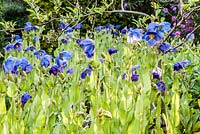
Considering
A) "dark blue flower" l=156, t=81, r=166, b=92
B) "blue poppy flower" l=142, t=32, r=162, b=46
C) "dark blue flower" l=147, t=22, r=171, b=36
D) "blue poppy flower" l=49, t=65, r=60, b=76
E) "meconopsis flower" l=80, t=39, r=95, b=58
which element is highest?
"dark blue flower" l=147, t=22, r=171, b=36

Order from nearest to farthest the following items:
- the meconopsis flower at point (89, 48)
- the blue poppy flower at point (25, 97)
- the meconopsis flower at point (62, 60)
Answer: the blue poppy flower at point (25, 97), the meconopsis flower at point (89, 48), the meconopsis flower at point (62, 60)

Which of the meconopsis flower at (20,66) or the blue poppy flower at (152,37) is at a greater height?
the blue poppy flower at (152,37)

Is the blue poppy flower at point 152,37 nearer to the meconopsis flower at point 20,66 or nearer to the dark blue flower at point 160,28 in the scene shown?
the dark blue flower at point 160,28

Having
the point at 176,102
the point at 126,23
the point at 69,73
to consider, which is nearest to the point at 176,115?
the point at 176,102

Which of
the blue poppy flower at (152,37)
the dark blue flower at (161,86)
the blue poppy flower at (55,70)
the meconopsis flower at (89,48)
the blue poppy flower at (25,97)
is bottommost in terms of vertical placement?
the blue poppy flower at (25,97)

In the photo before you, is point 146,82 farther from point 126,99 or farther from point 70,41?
point 70,41

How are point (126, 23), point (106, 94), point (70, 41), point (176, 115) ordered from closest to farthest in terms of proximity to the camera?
point (176, 115) → point (106, 94) → point (70, 41) → point (126, 23)

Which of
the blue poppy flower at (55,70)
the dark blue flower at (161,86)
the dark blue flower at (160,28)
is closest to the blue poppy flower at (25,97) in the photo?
the blue poppy flower at (55,70)

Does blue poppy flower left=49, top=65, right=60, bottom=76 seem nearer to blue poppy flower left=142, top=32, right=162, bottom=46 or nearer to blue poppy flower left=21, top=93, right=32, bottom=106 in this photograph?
blue poppy flower left=21, top=93, right=32, bottom=106

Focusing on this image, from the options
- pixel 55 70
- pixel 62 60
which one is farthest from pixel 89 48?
pixel 62 60

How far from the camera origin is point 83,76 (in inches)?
108

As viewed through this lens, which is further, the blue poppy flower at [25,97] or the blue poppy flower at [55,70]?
the blue poppy flower at [55,70]

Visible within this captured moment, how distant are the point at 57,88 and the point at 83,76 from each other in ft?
0.62

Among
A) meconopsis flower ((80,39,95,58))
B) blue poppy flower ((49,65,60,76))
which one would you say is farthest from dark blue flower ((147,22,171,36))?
blue poppy flower ((49,65,60,76))
